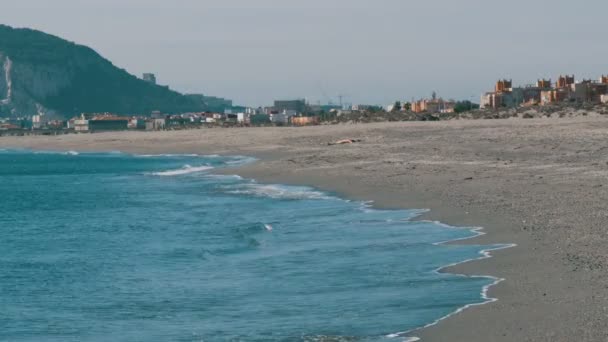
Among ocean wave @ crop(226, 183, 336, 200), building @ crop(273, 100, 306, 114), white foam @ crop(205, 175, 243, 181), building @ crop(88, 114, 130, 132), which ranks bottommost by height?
building @ crop(88, 114, 130, 132)

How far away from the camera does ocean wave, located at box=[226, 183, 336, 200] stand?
30181 millimetres

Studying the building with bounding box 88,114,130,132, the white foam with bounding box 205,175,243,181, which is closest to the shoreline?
the white foam with bounding box 205,175,243,181

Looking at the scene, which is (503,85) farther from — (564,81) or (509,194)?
(509,194)

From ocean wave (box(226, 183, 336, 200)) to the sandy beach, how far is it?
69 centimetres

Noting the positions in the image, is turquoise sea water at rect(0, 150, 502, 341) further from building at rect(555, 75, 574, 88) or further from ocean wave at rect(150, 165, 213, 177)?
building at rect(555, 75, 574, 88)

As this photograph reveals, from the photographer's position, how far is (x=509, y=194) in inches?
919

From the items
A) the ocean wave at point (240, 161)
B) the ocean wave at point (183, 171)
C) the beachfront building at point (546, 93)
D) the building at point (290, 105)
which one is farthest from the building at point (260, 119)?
the ocean wave at point (183, 171)

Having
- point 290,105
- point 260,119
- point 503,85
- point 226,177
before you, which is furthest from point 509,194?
point 290,105

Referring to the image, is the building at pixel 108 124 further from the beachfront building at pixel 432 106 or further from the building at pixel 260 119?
the beachfront building at pixel 432 106

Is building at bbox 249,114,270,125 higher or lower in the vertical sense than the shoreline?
lower

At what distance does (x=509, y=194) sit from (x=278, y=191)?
10784mm

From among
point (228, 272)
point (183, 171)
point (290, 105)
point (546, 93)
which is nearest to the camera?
point (228, 272)

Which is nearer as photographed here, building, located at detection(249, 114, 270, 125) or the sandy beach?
the sandy beach

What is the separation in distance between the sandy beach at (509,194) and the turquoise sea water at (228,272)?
71cm
